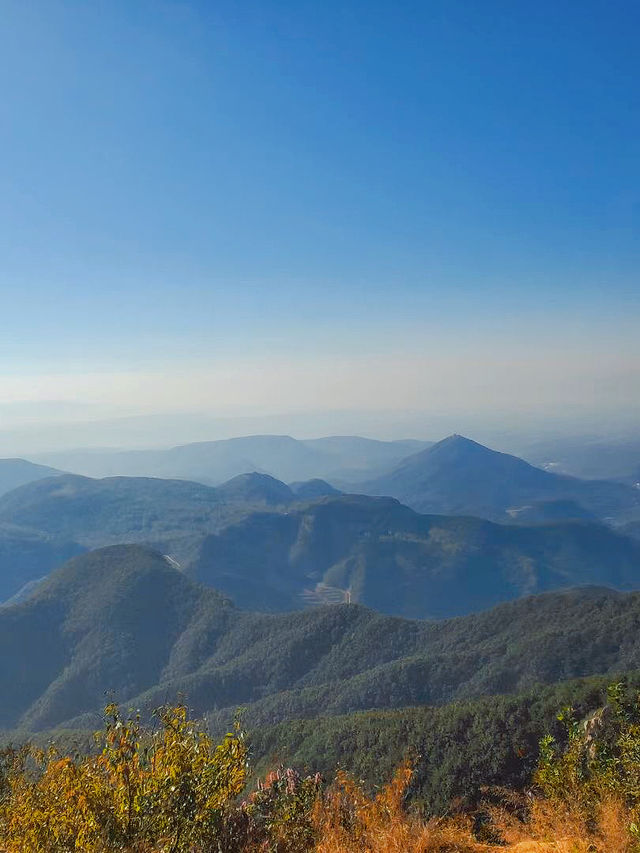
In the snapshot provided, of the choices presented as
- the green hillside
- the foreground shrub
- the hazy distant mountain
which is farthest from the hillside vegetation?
the hazy distant mountain

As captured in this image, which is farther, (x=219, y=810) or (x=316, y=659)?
(x=316, y=659)

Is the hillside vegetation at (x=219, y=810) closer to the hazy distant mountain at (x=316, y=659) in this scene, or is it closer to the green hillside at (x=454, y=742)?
the green hillside at (x=454, y=742)

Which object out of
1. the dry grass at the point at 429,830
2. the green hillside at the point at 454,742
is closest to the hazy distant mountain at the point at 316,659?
the green hillside at the point at 454,742

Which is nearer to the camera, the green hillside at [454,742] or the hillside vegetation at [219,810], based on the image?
the hillside vegetation at [219,810]

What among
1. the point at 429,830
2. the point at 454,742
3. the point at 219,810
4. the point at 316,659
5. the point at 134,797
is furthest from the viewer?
the point at 316,659

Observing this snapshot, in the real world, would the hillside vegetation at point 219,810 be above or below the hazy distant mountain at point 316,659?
above

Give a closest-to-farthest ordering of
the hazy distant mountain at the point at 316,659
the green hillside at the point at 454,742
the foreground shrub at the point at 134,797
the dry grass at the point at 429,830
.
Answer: the foreground shrub at the point at 134,797 → the dry grass at the point at 429,830 → the green hillside at the point at 454,742 → the hazy distant mountain at the point at 316,659

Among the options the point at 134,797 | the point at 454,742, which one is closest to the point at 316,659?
the point at 454,742

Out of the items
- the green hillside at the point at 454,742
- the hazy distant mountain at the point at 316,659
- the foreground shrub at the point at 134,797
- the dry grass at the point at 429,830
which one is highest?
the foreground shrub at the point at 134,797

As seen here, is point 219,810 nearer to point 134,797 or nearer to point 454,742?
point 134,797
